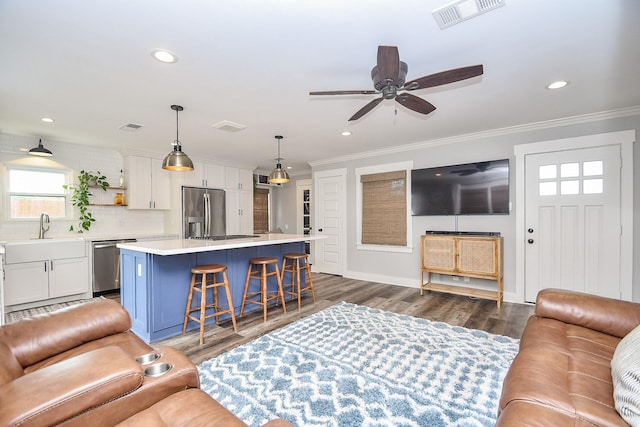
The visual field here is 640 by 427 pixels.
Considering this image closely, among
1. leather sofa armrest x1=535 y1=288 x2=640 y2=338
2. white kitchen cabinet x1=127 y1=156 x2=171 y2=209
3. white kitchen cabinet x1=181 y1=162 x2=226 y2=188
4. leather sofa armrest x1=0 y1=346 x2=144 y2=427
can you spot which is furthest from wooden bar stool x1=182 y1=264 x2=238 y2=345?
white kitchen cabinet x1=181 y1=162 x2=226 y2=188

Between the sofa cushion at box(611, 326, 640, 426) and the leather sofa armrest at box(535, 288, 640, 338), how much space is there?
0.53 m

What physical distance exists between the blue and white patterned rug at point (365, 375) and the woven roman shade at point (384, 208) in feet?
6.92

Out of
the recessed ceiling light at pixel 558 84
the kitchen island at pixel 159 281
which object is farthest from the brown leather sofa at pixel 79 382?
the recessed ceiling light at pixel 558 84

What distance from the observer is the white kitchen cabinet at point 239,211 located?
20.0ft

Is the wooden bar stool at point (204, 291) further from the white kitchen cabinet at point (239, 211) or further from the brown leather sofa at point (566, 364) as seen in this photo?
the white kitchen cabinet at point (239, 211)

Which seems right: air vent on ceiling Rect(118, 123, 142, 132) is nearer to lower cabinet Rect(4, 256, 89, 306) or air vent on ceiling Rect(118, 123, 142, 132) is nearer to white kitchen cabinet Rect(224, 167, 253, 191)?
lower cabinet Rect(4, 256, 89, 306)

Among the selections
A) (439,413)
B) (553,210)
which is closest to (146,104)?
(439,413)

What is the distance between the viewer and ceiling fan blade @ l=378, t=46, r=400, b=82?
172 centimetres

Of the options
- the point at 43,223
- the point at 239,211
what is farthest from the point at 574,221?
the point at 43,223

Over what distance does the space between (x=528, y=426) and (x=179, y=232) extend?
5443 mm

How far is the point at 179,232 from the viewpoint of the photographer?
5266mm

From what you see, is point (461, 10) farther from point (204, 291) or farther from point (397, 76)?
point (204, 291)

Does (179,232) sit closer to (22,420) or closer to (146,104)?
(146,104)

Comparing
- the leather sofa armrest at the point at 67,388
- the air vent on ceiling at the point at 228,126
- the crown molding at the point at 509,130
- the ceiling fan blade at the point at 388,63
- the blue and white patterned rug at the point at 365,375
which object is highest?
the air vent on ceiling at the point at 228,126
